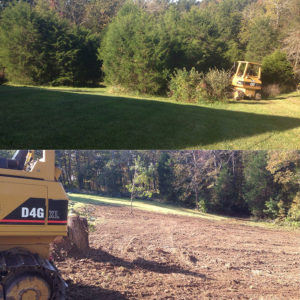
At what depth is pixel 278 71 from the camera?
261 inches

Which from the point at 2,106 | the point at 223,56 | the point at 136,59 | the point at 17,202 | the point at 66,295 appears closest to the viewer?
the point at 17,202

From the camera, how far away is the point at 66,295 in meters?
2.64

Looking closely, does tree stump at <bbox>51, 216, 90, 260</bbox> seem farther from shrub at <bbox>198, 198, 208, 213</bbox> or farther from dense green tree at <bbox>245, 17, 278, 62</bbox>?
dense green tree at <bbox>245, 17, 278, 62</bbox>

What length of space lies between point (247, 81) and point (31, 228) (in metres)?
5.19

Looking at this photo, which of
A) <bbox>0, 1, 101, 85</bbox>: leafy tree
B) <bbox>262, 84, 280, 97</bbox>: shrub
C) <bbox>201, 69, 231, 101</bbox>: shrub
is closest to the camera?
<bbox>0, 1, 101, 85</bbox>: leafy tree

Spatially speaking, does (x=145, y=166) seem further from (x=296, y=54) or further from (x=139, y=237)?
(x=296, y=54)

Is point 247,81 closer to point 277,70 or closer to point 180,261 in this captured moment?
point 277,70

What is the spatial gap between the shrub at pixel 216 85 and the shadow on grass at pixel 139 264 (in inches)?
164

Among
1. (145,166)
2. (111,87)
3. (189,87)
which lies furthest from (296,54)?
(145,166)

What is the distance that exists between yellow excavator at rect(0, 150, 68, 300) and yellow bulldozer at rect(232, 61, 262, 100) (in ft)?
15.7

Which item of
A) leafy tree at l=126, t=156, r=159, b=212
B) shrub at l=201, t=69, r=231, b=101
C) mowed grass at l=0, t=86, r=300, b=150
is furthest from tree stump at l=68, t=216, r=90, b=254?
shrub at l=201, t=69, r=231, b=101

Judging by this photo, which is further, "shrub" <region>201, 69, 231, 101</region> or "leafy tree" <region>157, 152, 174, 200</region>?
"shrub" <region>201, 69, 231, 101</region>

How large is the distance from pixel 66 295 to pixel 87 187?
94cm

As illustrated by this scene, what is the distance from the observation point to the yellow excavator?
2.44 meters
